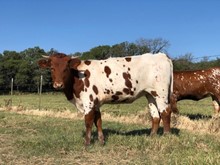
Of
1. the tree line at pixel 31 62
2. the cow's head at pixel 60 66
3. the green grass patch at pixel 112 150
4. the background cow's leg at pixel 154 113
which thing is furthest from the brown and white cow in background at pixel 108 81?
the tree line at pixel 31 62

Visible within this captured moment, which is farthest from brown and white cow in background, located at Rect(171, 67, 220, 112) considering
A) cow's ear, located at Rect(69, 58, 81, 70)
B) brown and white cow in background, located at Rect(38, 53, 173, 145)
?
cow's ear, located at Rect(69, 58, 81, 70)

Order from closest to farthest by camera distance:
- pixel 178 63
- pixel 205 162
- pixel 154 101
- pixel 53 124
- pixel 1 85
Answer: pixel 205 162 → pixel 154 101 → pixel 53 124 → pixel 178 63 → pixel 1 85

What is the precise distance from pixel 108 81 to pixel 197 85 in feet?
20.5

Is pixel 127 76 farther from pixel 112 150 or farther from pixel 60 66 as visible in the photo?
pixel 112 150

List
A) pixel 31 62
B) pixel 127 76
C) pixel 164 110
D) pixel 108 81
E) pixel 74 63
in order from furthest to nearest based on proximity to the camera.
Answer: pixel 31 62 < pixel 164 110 < pixel 127 76 < pixel 108 81 < pixel 74 63

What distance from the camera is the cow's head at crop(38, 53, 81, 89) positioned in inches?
332

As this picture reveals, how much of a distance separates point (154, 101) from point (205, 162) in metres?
4.61

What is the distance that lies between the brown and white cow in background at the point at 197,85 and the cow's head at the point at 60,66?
21.6 ft

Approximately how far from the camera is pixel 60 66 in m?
8.53

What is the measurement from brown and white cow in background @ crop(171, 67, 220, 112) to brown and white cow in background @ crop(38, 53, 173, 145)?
15.1 feet

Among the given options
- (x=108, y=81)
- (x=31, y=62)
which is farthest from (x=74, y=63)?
(x=31, y=62)

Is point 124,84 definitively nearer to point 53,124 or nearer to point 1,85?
point 53,124

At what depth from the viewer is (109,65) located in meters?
9.23

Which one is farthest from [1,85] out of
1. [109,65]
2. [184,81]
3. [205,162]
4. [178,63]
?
[205,162]
